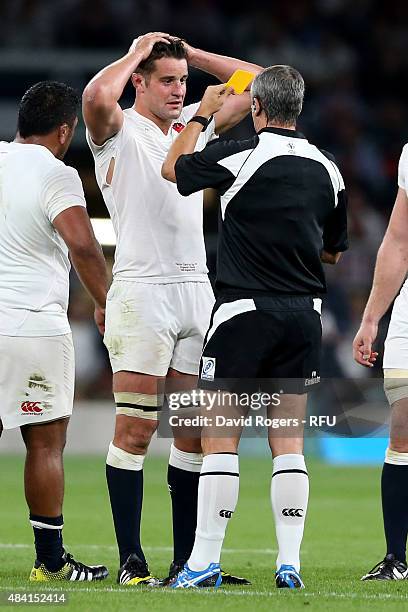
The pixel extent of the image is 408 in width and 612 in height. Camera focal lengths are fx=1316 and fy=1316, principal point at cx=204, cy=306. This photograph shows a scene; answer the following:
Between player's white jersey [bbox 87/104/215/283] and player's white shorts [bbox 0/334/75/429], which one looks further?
player's white jersey [bbox 87/104/215/283]

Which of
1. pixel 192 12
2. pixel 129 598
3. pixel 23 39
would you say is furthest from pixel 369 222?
pixel 129 598

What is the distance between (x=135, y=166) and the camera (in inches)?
249

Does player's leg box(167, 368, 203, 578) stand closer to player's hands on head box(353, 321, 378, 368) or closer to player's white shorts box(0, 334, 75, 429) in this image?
player's white shorts box(0, 334, 75, 429)

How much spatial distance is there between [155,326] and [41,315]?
539mm

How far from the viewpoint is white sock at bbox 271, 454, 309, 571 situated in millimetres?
5652

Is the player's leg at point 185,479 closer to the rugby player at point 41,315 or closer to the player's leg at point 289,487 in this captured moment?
the rugby player at point 41,315

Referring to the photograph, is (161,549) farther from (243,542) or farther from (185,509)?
(185,509)

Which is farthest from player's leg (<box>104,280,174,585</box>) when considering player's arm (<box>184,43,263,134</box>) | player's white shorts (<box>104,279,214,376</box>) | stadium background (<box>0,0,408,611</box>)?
stadium background (<box>0,0,408,611</box>)

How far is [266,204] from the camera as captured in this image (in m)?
5.67

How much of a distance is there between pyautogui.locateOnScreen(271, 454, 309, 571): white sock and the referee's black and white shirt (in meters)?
0.77

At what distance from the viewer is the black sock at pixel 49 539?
614 centimetres

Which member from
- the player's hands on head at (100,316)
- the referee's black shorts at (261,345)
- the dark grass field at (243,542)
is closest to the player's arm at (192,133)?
the referee's black shorts at (261,345)

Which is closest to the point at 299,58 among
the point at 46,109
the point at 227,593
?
the point at 46,109

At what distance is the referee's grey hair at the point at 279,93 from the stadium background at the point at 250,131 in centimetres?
373
